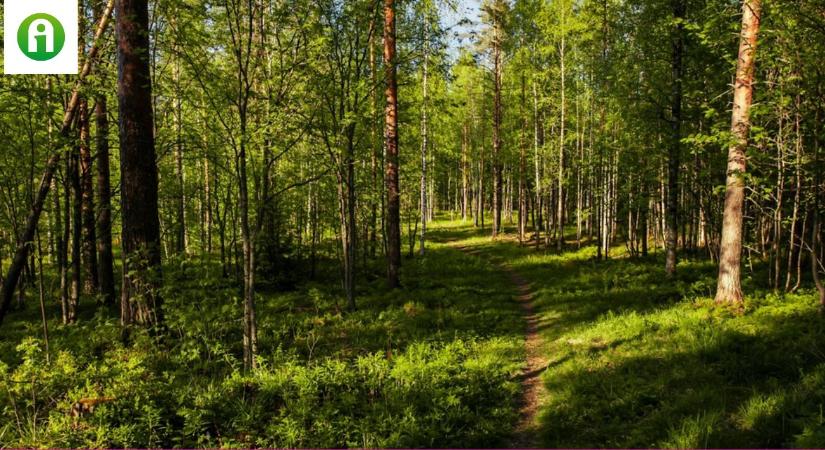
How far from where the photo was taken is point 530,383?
773cm

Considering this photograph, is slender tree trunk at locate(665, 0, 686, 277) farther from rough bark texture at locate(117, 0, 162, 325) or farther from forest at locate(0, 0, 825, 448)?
rough bark texture at locate(117, 0, 162, 325)

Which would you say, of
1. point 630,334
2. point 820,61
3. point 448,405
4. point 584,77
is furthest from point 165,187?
point 584,77

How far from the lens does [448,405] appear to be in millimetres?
6309

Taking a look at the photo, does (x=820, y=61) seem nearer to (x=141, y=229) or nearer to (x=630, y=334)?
(x=630, y=334)

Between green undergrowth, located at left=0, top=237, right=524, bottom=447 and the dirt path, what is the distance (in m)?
0.18

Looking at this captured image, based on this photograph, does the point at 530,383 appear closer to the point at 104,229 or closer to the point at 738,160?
the point at 738,160

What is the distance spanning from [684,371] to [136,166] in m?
9.29

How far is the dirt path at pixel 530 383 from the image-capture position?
5.91m

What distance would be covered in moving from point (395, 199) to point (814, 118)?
35.7ft

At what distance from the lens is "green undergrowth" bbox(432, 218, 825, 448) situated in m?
5.18

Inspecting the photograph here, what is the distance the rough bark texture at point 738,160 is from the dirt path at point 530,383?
4.24m

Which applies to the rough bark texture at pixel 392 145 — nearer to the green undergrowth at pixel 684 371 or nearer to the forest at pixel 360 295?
the forest at pixel 360 295

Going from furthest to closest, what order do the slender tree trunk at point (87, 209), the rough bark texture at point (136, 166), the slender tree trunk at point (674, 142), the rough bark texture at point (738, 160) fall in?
the slender tree trunk at point (674, 142)
the slender tree trunk at point (87, 209)
the rough bark texture at point (738, 160)
the rough bark texture at point (136, 166)

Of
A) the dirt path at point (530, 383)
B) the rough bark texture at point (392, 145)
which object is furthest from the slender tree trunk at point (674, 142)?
the rough bark texture at point (392, 145)
